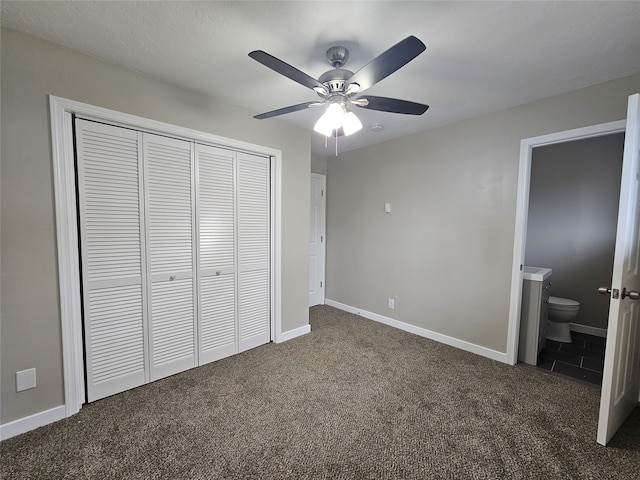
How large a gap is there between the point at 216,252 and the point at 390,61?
2047 millimetres

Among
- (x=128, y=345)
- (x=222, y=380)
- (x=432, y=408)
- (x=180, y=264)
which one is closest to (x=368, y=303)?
(x=432, y=408)

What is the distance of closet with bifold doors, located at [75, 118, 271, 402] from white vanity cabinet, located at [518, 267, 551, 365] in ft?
8.42

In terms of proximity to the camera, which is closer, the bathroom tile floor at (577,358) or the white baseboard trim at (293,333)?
the bathroom tile floor at (577,358)

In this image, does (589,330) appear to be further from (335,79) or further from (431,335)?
(335,79)

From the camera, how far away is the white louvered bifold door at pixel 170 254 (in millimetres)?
2160

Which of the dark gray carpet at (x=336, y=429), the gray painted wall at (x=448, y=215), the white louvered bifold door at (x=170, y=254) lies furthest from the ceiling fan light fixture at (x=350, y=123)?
the dark gray carpet at (x=336, y=429)

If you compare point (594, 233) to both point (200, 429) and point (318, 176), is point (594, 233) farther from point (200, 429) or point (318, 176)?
point (200, 429)

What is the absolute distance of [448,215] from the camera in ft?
9.78

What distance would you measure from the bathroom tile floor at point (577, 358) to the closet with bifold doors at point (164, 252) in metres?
2.86

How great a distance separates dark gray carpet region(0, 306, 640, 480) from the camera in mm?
1454

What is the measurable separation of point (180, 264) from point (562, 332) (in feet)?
13.6

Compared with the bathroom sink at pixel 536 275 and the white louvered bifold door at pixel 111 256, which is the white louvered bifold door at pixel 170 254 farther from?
the bathroom sink at pixel 536 275

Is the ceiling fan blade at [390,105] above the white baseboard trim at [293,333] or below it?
above

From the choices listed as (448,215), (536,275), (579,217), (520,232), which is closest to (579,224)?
(579,217)
